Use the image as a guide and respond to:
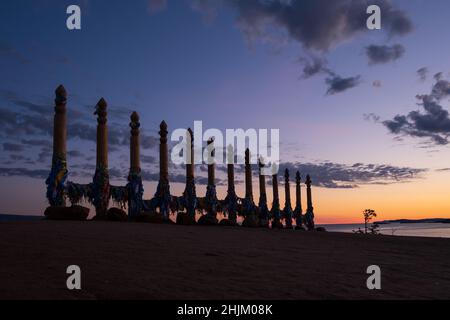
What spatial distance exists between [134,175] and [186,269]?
14.5 m

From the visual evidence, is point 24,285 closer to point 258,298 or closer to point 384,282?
point 258,298

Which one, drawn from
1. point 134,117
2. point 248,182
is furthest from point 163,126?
point 248,182

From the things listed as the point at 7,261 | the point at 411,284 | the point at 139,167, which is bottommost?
the point at 411,284

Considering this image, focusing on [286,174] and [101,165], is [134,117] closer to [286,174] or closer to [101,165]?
[101,165]

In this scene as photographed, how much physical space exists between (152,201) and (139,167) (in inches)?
104

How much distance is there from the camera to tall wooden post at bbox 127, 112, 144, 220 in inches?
838

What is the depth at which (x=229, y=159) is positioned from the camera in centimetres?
3119

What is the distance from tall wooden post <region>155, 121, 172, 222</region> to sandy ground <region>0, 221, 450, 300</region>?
11927 mm

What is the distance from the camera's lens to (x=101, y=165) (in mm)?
19812

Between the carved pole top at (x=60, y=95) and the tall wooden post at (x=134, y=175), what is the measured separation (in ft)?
13.1

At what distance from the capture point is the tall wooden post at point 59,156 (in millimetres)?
17859
